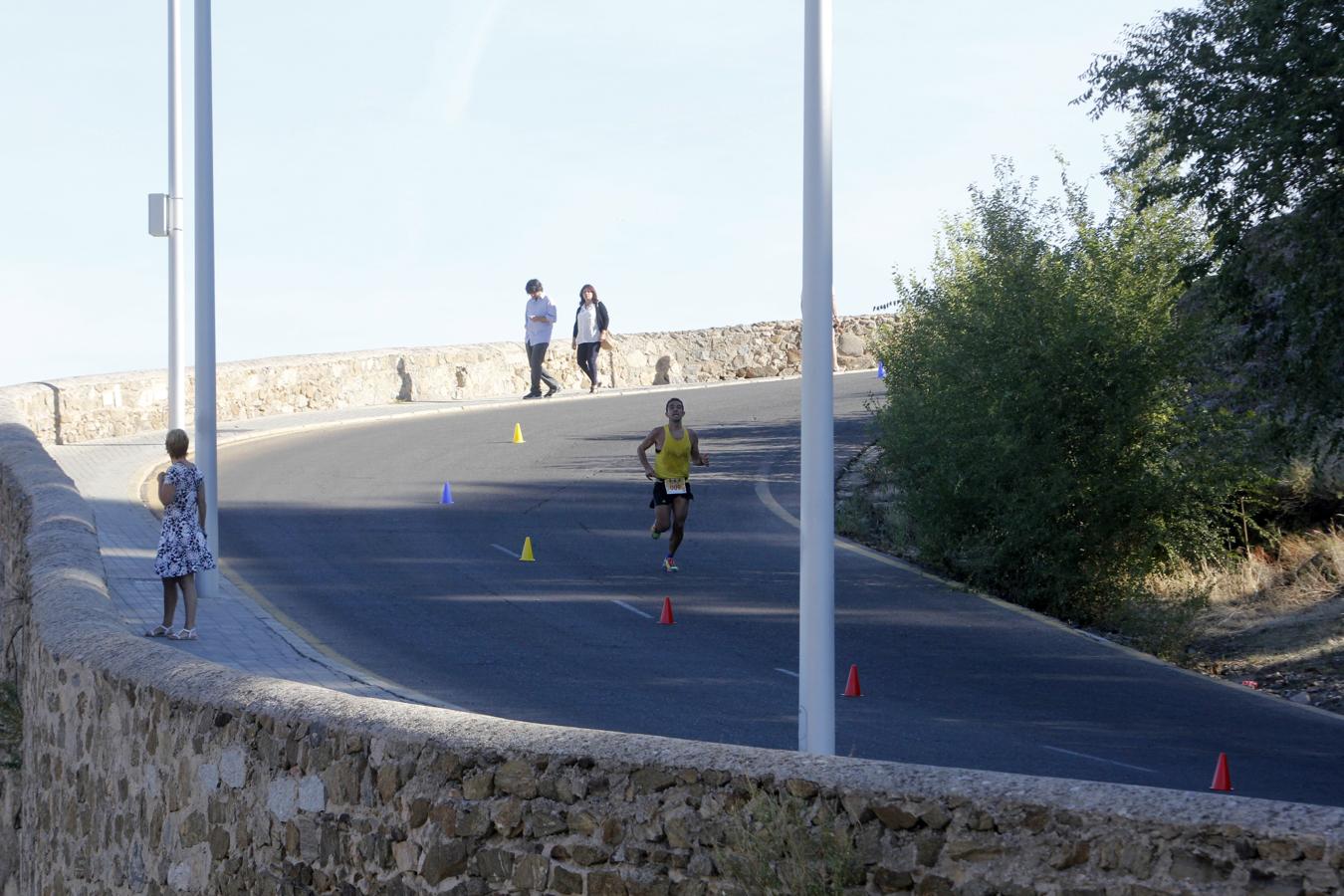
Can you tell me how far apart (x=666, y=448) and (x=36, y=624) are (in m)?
8.95

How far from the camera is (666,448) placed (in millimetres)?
18828

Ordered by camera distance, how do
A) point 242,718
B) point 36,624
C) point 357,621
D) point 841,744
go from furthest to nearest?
1. point 357,621
2. point 841,744
3. point 36,624
4. point 242,718

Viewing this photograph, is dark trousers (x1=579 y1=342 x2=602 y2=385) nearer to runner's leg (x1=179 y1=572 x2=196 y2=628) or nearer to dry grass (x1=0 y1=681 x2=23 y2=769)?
runner's leg (x1=179 y1=572 x2=196 y2=628)

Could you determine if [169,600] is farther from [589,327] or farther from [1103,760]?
[589,327]

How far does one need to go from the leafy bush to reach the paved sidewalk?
336 inches

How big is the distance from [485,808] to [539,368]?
29568 millimetres

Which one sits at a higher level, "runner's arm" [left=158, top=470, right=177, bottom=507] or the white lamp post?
the white lamp post

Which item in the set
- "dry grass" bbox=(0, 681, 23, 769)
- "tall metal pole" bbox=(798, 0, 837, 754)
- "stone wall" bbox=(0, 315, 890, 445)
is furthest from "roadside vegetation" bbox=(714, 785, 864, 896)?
"stone wall" bbox=(0, 315, 890, 445)

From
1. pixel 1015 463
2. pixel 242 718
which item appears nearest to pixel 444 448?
pixel 1015 463

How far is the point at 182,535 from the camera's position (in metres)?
14.8

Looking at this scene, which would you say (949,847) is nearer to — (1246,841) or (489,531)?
(1246,841)

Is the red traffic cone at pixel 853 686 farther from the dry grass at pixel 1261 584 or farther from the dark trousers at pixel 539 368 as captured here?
the dark trousers at pixel 539 368

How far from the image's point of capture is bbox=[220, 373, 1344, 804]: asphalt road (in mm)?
12812

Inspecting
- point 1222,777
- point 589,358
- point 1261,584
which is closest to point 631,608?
point 1222,777
